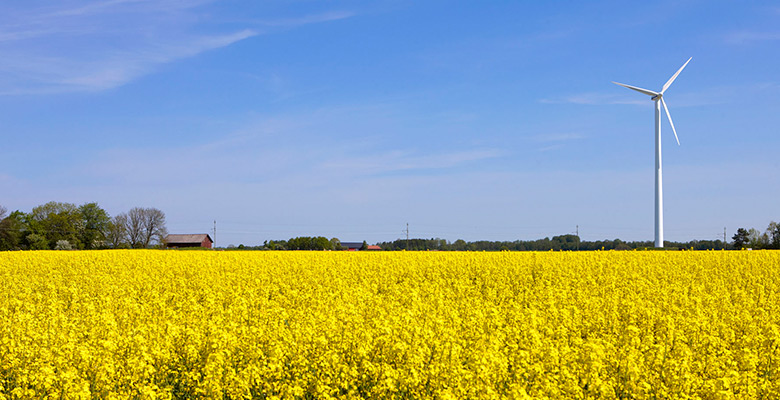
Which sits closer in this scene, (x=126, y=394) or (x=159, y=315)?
(x=126, y=394)

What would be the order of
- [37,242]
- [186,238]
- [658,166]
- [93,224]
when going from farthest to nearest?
[186,238] < [93,224] < [37,242] < [658,166]

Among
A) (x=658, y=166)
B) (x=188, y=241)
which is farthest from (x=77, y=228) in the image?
(x=658, y=166)

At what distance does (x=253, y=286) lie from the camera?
19.9 meters

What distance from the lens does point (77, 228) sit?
324ft

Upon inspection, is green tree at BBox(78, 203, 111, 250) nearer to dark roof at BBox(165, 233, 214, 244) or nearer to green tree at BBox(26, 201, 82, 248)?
green tree at BBox(26, 201, 82, 248)

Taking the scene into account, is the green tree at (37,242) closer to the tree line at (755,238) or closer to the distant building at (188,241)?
the distant building at (188,241)

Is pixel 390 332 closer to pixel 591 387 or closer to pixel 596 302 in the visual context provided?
pixel 591 387

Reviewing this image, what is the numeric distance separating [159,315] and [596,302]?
1026cm

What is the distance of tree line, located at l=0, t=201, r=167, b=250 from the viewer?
304 feet

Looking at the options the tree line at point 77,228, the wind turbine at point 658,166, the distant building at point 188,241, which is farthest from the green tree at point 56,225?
the wind turbine at point 658,166

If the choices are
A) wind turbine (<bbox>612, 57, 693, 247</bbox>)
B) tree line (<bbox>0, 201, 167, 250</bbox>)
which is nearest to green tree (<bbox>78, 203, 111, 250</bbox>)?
tree line (<bbox>0, 201, 167, 250</bbox>)

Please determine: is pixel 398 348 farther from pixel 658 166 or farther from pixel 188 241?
pixel 188 241

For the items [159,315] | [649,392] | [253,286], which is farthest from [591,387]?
[253,286]

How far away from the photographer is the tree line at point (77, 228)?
92.6 meters
